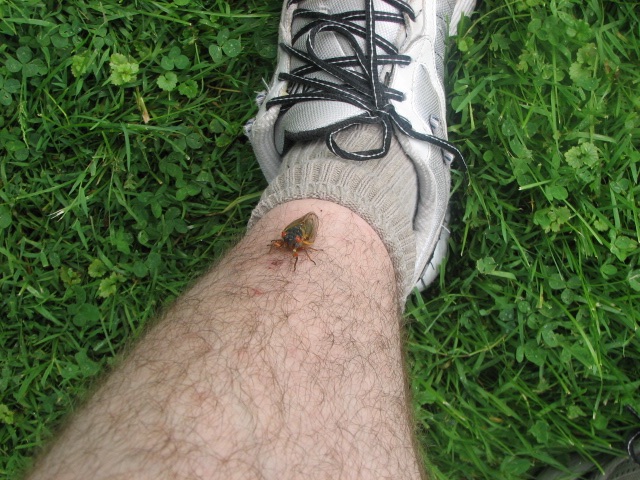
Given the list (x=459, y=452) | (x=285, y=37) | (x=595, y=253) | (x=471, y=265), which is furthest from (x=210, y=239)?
(x=595, y=253)

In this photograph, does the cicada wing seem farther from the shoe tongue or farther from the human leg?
the shoe tongue

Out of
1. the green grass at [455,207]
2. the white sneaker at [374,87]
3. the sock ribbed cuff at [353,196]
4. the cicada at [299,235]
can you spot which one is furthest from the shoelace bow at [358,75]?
the cicada at [299,235]

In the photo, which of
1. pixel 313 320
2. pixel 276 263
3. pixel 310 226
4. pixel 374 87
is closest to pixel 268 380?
pixel 313 320

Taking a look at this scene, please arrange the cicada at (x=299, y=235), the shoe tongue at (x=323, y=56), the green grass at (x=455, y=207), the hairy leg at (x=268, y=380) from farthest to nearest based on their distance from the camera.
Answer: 1. the green grass at (x=455, y=207)
2. the shoe tongue at (x=323, y=56)
3. the cicada at (x=299, y=235)
4. the hairy leg at (x=268, y=380)

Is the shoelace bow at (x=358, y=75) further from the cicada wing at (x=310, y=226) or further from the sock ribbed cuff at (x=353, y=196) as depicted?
the cicada wing at (x=310, y=226)

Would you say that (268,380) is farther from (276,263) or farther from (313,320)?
(276,263)

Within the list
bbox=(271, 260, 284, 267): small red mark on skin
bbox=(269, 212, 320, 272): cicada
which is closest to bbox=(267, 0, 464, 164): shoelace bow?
bbox=(269, 212, 320, 272): cicada
